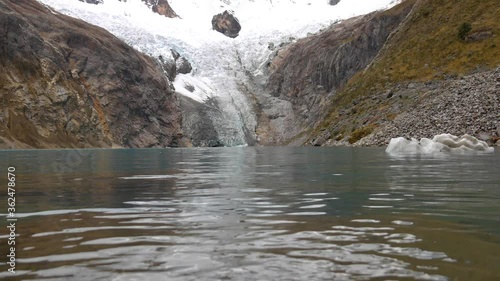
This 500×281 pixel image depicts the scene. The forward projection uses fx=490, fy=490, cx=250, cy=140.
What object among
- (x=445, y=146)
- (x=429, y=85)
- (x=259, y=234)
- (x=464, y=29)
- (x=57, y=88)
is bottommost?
(x=259, y=234)

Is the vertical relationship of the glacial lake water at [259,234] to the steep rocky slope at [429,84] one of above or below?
below

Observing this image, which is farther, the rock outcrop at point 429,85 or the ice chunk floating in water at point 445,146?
the rock outcrop at point 429,85

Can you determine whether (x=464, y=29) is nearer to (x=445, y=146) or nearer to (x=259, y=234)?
(x=445, y=146)

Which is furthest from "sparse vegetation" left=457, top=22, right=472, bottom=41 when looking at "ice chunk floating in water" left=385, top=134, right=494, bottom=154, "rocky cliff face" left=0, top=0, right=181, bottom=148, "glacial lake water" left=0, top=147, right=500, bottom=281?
"rocky cliff face" left=0, top=0, right=181, bottom=148

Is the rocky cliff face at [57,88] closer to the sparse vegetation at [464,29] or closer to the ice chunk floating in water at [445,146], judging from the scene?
the ice chunk floating in water at [445,146]

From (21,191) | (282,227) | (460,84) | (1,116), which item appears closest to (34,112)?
(1,116)

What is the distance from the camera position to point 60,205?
15750 mm

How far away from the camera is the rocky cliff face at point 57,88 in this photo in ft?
483

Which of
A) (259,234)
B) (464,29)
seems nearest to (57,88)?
(464,29)

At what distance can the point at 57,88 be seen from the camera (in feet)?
534

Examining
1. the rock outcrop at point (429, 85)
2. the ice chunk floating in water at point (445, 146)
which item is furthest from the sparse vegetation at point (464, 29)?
the ice chunk floating in water at point (445, 146)

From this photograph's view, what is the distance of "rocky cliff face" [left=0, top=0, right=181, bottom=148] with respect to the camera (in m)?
147

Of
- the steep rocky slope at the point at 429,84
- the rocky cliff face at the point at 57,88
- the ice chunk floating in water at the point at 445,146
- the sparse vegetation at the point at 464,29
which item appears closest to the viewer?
the ice chunk floating in water at the point at 445,146

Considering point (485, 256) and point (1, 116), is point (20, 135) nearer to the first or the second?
point (1, 116)
